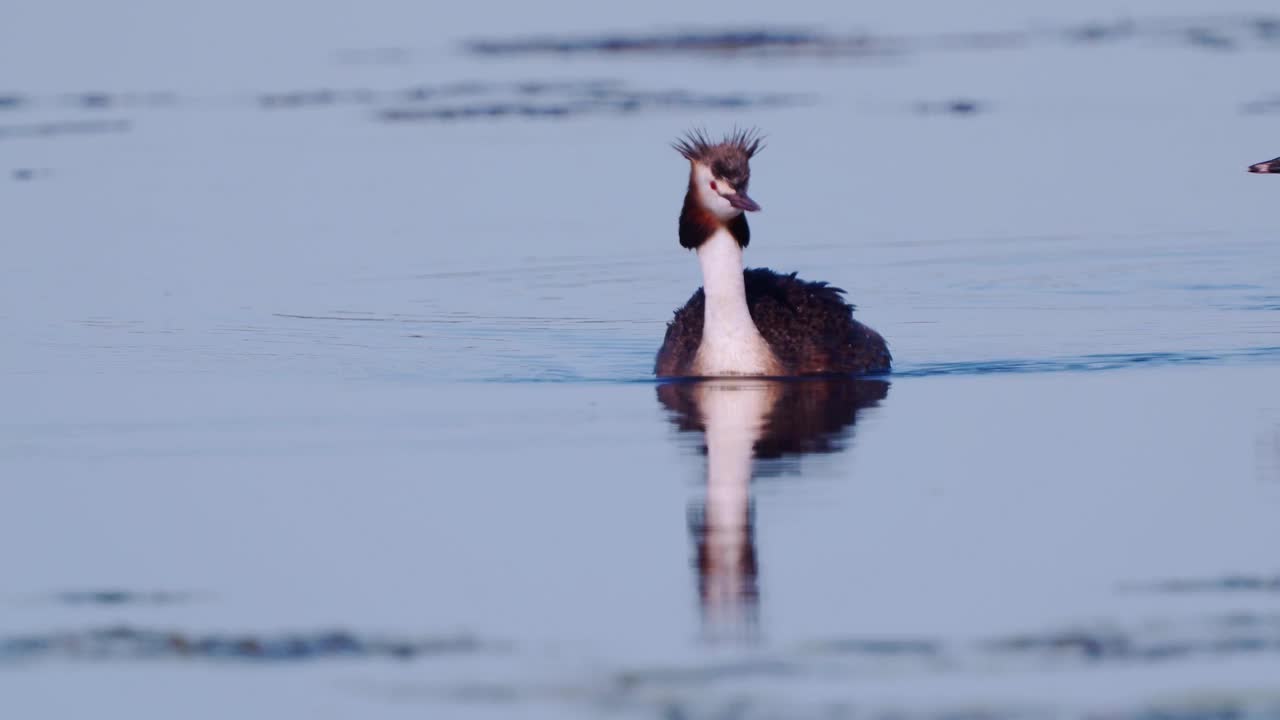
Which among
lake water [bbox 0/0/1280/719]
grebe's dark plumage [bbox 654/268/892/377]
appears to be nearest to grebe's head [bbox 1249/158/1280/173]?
lake water [bbox 0/0/1280/719]

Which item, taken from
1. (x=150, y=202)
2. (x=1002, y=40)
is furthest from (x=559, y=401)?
(x=1002, y=40)

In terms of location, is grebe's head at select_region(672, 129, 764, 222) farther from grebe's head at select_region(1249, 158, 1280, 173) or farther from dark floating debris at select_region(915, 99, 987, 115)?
dark floating debris at select_region(915, 99, 987, 115)

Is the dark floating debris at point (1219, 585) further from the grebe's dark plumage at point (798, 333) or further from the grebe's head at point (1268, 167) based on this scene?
the grebe's head at point (1268, 167)

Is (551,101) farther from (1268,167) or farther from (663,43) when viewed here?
(1268,167)

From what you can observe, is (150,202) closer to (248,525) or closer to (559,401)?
(559,401)

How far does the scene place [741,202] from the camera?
14141 millimetres

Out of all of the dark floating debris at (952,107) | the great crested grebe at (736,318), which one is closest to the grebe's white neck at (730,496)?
the great crested grebe at (736,318)

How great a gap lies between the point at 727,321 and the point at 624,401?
97 cm

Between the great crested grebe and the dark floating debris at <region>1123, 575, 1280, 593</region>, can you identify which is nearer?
the dark floating debris at <region>1123, 575, 1280, 593</region>

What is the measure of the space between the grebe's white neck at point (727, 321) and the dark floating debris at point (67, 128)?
41.7 feet

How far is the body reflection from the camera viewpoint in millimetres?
9227

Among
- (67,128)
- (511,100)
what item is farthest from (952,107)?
(67,128)

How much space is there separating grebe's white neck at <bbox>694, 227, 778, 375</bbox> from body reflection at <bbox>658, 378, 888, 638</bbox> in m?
0.10

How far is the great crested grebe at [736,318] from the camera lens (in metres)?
14.4
